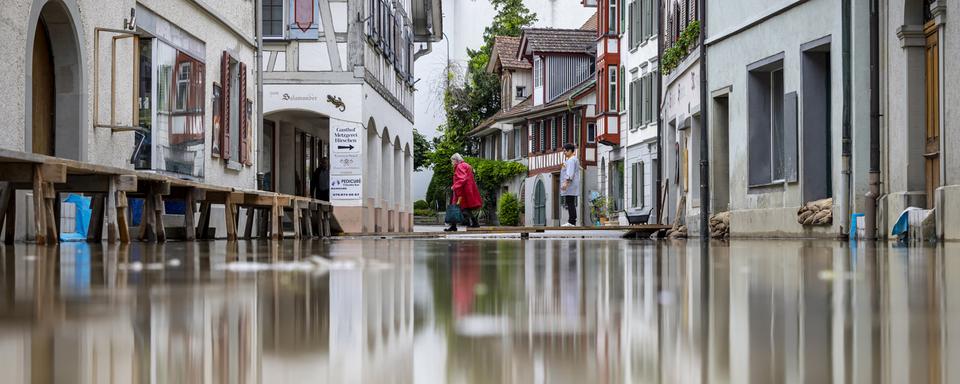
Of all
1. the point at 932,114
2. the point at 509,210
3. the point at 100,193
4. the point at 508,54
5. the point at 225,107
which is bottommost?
the point at 100,193

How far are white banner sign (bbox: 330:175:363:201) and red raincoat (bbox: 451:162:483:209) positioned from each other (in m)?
2.66

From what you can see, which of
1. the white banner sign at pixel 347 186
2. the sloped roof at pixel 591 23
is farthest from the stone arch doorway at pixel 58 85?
the sloped roof at pixel 591 23

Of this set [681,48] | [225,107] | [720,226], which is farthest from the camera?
[681,48]

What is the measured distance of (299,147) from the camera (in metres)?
28.9

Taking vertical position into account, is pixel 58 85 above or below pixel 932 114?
above

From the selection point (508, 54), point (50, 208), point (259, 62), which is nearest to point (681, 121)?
point (259, 62)

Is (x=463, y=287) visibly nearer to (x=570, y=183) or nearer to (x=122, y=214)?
(x=122, y=214)

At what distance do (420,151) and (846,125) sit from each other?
46015 mm

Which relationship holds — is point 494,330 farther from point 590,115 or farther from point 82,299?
point 590,115

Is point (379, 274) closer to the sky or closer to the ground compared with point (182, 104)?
closer to the ground

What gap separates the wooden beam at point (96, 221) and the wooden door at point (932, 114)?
27.1ft

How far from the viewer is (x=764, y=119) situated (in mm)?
19125

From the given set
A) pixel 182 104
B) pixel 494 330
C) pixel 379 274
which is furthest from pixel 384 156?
pixel 494 330

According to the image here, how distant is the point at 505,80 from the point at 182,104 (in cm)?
4266
